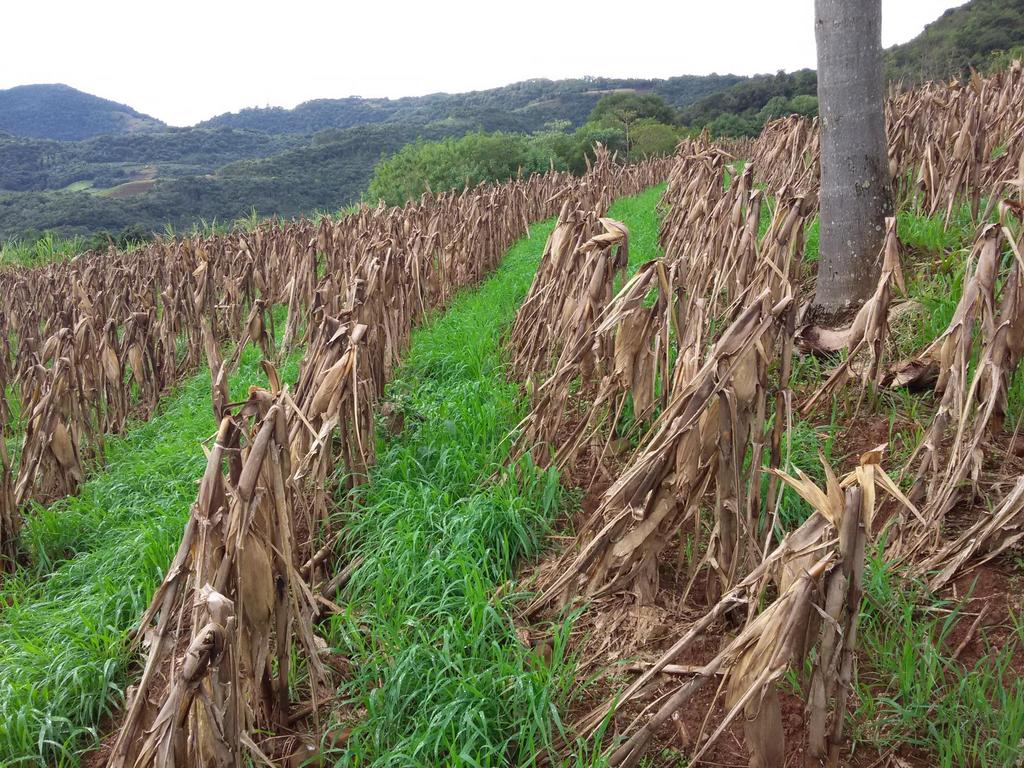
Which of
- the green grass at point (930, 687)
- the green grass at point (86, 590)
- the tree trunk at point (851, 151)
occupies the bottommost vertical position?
the green grass at point (86, 590)

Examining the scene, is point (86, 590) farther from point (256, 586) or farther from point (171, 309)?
point (171, 309)

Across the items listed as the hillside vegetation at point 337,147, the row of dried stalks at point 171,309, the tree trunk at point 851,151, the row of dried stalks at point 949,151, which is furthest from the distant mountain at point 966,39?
the tree trunk at point 851,151

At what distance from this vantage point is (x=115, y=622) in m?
2.78

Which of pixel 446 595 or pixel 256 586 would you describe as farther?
pixel 446 595

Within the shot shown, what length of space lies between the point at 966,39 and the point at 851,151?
112 ft

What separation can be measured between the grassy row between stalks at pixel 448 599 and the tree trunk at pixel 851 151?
180cm

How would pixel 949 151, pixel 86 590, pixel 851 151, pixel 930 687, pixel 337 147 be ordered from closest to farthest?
pixel 930 687 → pixel 86 590 → pixel 851 151 → pixel 949 151 → pixel 337 147

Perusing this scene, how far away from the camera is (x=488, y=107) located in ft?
249

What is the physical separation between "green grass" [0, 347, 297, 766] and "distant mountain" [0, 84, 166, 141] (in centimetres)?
9694

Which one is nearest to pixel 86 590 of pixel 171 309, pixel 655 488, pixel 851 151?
pixel 655 488

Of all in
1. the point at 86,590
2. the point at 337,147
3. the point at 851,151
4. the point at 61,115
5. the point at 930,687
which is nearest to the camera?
the point at 930,687

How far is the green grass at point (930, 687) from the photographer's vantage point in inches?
63.9

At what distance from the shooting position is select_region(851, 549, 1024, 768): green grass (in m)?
1.62

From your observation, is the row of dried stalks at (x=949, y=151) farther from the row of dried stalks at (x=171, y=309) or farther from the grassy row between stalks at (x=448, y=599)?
the row of dried stalks at (x=171, y=309)
